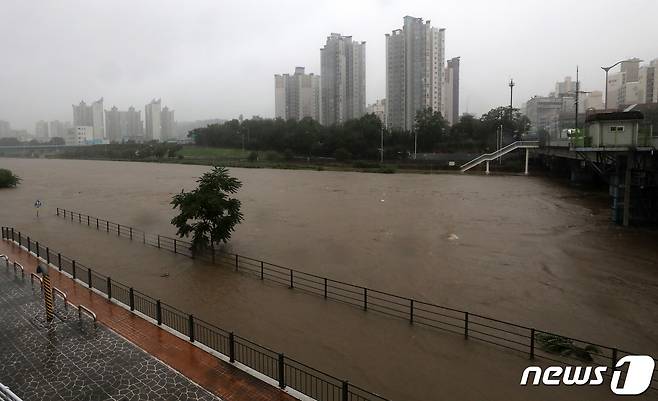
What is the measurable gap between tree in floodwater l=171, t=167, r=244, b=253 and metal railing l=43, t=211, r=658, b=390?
5.21 feet

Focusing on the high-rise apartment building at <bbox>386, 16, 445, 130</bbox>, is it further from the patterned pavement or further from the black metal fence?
the patterned pavement

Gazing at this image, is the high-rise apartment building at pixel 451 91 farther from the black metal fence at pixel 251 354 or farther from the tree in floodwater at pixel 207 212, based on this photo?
the black metal fence at pixel 251 354

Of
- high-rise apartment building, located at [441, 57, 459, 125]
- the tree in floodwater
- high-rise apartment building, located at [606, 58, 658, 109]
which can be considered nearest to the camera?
the tree in floodwater

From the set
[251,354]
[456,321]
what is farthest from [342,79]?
[251,354]

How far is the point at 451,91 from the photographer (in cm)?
14062

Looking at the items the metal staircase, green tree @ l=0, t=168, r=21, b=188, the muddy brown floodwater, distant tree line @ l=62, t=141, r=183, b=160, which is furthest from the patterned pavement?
distant tree line @ l=62, t=141, r=183, b=160

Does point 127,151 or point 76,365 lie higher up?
point 127,151

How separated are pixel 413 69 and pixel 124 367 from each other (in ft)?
366

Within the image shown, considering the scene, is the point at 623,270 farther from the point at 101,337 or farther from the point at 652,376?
the point at 101,337

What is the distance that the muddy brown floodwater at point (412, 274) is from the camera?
10516 mm

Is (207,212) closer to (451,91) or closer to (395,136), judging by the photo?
(395,136)

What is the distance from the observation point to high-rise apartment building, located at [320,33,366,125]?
433 feet

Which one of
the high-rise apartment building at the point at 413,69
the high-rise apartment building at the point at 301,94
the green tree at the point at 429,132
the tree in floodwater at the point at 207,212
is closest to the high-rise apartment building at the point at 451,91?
the high-rise apartment building at the point at 413,69

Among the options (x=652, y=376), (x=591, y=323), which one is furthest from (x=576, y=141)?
(x=652, y=376)
